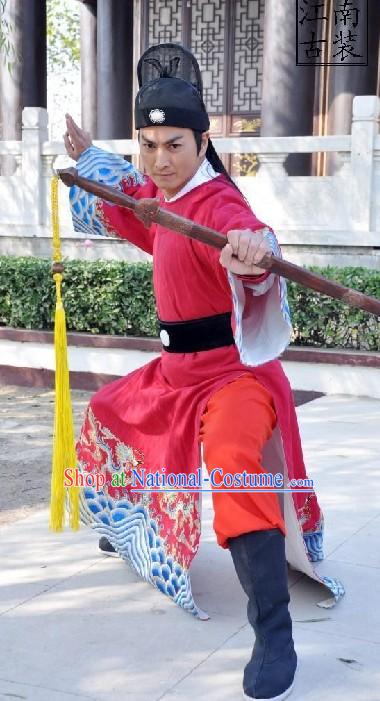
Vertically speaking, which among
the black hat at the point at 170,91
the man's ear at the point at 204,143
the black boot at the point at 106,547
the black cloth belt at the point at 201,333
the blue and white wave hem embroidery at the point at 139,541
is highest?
the black hat at the point at 170,91

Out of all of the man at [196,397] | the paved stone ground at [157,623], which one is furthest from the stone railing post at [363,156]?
the man at [196,397]

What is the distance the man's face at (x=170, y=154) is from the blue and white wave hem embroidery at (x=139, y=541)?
1185mm

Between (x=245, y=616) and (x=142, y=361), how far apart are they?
4321mm

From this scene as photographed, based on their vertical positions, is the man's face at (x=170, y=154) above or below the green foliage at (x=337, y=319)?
above

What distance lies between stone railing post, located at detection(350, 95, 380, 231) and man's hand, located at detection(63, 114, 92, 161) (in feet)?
15.2

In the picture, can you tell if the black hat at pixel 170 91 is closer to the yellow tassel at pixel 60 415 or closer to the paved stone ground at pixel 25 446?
the yellow tassel at pixel 60 415

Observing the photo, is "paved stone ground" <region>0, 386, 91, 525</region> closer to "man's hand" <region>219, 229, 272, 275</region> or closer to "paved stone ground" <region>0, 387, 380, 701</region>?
"paved stone ground" <region>0, 387, 380, 701</region>

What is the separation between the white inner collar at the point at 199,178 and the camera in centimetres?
303

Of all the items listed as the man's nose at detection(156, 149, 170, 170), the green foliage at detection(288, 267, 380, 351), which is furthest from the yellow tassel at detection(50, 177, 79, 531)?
the green foliage at detection(288, 267, 380, 351)

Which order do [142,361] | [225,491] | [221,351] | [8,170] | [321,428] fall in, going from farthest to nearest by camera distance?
[8,170]
[142,361]
[321,428]
[221,351]
[225,491]

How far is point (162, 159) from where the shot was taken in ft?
9.71

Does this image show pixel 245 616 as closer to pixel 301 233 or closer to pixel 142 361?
pixel 142 361

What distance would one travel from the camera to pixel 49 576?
11.5ft

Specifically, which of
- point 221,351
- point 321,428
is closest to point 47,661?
point 221,351
